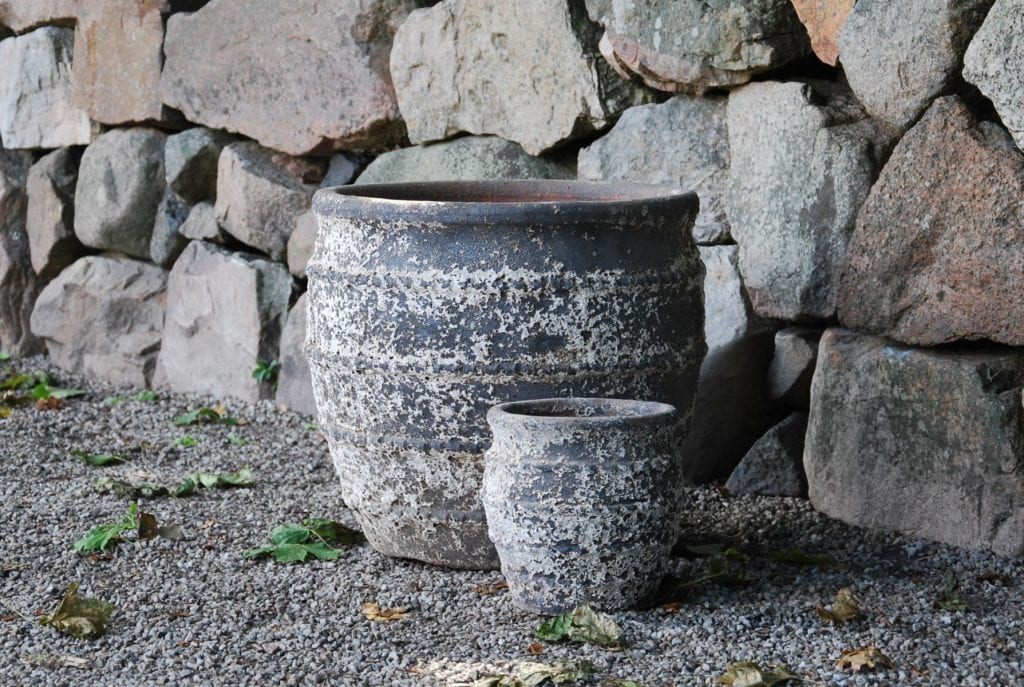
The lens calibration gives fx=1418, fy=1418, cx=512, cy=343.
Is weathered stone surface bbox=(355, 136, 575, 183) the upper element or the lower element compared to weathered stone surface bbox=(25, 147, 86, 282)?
upper

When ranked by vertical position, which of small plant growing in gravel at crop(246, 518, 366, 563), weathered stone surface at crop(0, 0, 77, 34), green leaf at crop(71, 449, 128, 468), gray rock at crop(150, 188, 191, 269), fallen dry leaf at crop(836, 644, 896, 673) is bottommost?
green leaf at crop(71, 449, 128, 468)

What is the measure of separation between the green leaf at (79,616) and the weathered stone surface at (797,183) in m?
1.63

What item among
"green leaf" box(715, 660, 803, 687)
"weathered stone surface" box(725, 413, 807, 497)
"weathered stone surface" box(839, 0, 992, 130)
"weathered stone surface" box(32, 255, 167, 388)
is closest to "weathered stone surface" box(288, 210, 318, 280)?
"weathered stone surface" box(32, 255, 167, 388)

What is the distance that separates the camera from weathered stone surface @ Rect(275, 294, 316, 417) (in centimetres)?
429

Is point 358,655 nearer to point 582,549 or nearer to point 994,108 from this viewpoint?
point 582,549

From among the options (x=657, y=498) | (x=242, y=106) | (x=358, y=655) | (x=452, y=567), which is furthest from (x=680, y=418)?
A: (x=242, y=106)

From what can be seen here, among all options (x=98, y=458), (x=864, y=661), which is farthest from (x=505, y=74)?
(x=864, y=661)

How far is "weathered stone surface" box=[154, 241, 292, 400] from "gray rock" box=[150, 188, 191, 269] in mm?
85

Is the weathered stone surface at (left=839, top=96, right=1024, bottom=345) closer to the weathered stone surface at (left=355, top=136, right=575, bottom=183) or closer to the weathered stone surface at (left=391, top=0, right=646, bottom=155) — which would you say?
the weathered stone surface at (left=391, top=0, right=646, bottom=155)

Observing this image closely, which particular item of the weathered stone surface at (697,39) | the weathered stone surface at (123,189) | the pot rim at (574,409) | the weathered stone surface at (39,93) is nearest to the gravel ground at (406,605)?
the pot rim at (574,409)

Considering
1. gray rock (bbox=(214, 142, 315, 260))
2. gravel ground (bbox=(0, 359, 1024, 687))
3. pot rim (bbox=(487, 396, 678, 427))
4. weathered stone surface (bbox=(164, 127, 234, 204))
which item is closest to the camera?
gravel ground (bbox=(0, 359, 1024, 687))

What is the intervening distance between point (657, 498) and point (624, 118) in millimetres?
1352

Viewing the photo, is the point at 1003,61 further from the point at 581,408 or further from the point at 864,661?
the point at 864,661

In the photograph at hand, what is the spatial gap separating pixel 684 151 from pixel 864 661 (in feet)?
5.00
